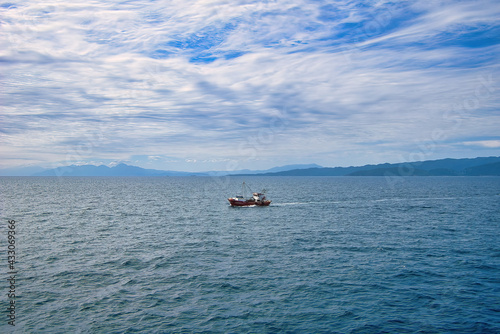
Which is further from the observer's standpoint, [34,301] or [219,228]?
[219,228]

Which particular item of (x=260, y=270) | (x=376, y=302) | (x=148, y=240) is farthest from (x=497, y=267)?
(x=148, y=240)

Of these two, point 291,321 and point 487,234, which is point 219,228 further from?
point 487,234

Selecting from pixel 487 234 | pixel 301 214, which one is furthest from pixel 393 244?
pixel 301 214

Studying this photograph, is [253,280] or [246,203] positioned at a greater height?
[246,203]

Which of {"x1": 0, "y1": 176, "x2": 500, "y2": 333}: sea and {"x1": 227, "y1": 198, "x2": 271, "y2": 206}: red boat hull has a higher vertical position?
{"x1": 227, "y1": 198, "x2": 271, "y2": 206}: red boat hull

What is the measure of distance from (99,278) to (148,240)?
2058 centimetres

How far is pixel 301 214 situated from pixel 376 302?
61528 mm

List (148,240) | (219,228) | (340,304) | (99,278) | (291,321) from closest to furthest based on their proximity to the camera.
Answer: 1. (291,321)
2. (340,304)
3. (99,278)
4. (148,240)
5. (219,228)

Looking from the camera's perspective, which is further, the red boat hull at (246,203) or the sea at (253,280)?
the red boat hull at (246,203)

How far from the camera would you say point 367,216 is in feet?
288

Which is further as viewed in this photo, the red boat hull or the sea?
the red boat hull

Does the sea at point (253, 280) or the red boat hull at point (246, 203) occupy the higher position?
the red boat hull at point (246, 203)

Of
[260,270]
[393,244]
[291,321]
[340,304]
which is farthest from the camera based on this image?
[393,244]

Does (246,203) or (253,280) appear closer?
(253,280)
